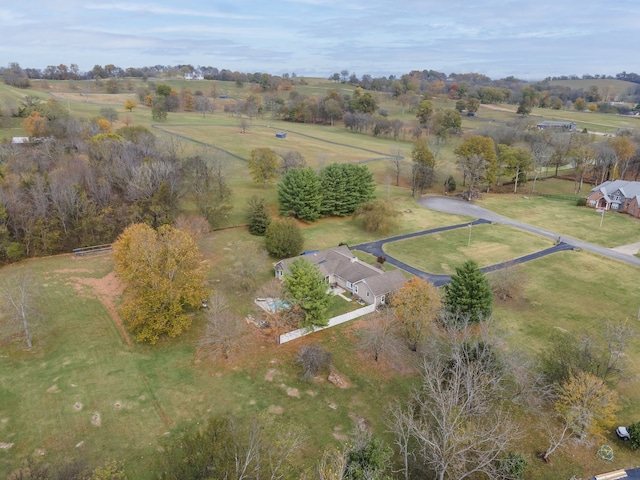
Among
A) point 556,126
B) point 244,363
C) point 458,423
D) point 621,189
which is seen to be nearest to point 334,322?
point 244,363

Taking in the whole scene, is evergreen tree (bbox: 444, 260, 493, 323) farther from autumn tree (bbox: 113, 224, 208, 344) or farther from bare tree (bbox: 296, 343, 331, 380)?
autumn tree (bbox: 113, 224, 208, 344)

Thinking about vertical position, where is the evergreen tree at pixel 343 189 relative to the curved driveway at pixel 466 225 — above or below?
above

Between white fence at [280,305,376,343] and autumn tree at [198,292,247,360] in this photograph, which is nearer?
autumn tree at [198,292,247,360]

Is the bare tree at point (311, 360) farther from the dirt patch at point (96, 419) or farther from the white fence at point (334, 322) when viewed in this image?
the dirt patch at point (96, 419)

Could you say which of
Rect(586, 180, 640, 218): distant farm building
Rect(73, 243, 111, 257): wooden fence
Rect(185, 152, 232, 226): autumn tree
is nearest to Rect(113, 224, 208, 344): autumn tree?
Rect(73, 243, 111, 257): wooden fence

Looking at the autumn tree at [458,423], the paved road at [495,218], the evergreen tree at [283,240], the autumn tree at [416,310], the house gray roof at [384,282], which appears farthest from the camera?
the paved road at [495,218]

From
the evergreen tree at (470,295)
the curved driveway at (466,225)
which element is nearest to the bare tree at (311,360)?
the evergreen tree at (470,295)

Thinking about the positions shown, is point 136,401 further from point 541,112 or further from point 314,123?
point 541,112
